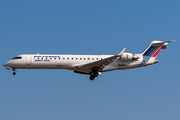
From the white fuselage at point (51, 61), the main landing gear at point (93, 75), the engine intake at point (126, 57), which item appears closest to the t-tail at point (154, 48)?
the engine intake at point (126, 57)

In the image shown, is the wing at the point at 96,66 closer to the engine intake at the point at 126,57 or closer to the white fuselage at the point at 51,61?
the white fuselage at the point at 51,61

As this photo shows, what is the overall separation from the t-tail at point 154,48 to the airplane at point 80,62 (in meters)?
1.25

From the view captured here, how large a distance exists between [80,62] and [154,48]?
9.74m

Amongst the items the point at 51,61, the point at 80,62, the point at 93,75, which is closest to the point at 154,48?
the point at 93,75

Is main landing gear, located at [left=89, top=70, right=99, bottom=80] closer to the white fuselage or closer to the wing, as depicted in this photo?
the wing

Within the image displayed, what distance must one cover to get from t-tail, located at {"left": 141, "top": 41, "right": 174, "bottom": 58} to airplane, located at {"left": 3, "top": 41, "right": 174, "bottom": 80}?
125cm

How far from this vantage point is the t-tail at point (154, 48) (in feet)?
133

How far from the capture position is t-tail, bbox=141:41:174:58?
40594 mm

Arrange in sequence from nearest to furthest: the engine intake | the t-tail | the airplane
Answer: the airplane
the engine intake
the t-tail

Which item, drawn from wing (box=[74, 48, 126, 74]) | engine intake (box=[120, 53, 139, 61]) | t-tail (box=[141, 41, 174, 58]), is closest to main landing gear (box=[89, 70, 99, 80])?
wing (box=[74, 48, 126, 74])

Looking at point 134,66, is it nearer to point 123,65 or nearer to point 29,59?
point 123,65

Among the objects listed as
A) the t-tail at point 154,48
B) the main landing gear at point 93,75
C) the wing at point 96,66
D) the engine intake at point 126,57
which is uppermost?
the t-tail at point 154,48

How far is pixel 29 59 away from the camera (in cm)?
3750

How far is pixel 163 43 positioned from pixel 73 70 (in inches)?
459
